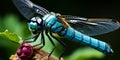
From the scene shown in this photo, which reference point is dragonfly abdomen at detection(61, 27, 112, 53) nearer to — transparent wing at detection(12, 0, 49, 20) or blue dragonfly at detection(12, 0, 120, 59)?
blue dragonfly at detection(12, 0, 120, 59)

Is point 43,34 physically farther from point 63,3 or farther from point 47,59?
point 63,3

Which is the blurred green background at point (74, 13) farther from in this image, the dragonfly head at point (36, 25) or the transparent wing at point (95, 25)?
the dragonfly head at point (36, 25)

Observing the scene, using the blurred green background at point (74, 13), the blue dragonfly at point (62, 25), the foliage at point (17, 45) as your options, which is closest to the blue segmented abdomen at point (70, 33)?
the blue dragonfly at point (62, 25)

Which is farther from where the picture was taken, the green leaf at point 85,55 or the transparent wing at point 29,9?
the green leaf at point 85,55

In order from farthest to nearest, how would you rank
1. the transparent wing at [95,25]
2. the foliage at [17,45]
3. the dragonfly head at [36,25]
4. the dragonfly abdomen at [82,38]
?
the foliage at [17,45] → the transparent wing at [95,25] → the dragonfly abdomen at [82,38] → the dragonfly head at [36,25]

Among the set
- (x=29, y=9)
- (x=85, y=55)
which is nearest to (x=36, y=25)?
(x=29, y=9)

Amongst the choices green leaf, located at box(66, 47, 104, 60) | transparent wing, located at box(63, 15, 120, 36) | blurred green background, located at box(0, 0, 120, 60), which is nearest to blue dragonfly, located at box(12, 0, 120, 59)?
transparent wing, located at box(63, 15, 120, 36)

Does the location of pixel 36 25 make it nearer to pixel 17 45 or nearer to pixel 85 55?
pixel 17 45
